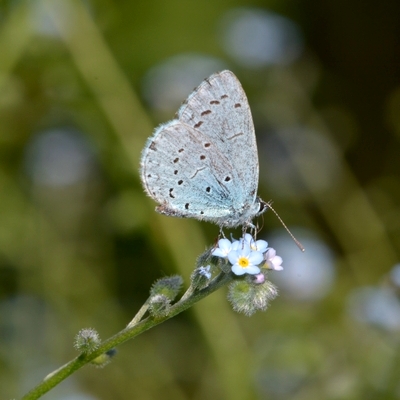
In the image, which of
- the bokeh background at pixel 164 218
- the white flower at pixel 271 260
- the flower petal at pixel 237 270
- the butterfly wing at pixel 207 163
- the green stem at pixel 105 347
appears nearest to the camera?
the green stem at pixel 105 347

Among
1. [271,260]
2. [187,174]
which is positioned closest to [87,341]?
[271,260]

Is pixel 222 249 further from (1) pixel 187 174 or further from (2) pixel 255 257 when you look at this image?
(1) pixel 187 174

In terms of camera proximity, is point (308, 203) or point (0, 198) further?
point (308, 203)

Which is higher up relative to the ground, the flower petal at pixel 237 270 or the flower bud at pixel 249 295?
the flower petal at pixel 237 270

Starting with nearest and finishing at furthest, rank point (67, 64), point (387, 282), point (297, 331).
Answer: point (387, 282)
point (297, 331)
point (67, 64)

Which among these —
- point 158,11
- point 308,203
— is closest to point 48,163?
point 158,11

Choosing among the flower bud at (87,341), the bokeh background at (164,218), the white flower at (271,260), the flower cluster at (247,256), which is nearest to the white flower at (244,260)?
the flower cluster at (247,256)

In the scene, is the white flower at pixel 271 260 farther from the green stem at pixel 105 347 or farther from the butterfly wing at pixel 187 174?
the butterfly wing at pixel 187 174

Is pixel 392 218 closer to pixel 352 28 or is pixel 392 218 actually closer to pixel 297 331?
pixel 297 331
